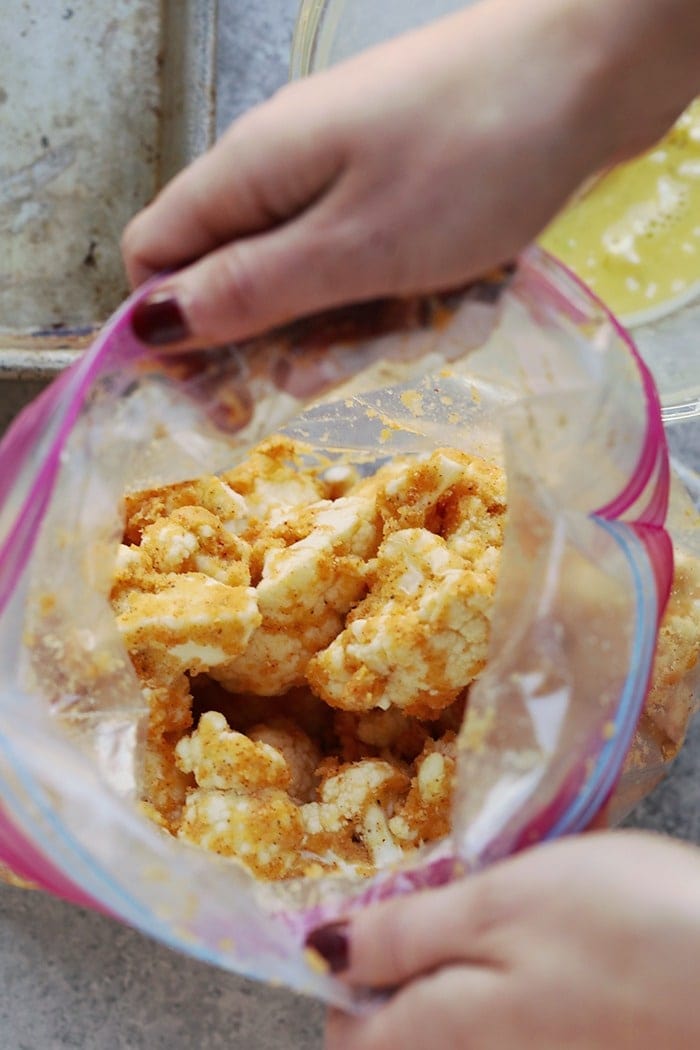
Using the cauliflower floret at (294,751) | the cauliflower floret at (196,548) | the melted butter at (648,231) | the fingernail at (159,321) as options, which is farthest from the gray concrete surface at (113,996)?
the melted butter at (648,231)

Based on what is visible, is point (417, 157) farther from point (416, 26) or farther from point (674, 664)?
point (416, 26)

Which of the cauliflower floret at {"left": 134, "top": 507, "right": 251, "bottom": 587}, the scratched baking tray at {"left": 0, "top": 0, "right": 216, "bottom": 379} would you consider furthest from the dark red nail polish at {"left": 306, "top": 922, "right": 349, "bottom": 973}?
the scratched baking tray at {"left": 0, "top": 0, "right": 216, "bottom": 379}

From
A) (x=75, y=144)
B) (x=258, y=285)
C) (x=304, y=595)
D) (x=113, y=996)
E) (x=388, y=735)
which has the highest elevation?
(x=258, y=285)

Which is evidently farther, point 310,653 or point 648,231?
point 648,231

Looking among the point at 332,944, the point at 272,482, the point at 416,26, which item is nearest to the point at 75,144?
the point at 416,26

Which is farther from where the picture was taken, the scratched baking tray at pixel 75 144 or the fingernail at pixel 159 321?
the scratched baking tray at pixel 75 144

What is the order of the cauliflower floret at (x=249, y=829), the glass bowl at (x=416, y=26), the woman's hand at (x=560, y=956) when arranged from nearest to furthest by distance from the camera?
the woman's hand at (x=560, y=956)
the cauliflower floret at (x=249, y=829)
the glass bowl at (x=416, y=26)

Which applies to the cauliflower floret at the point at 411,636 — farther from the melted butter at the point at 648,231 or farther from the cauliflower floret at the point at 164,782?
the melted butter at the point at 648,231

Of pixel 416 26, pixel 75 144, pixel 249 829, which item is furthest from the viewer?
pixel 75 144
